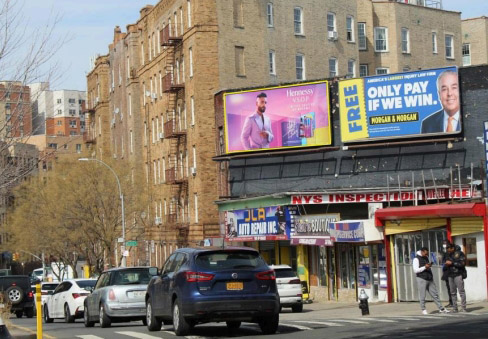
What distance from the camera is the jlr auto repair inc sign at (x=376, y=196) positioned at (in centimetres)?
3938

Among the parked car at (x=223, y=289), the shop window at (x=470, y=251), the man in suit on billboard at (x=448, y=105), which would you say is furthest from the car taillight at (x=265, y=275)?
the man in suit on billboard at (x=448, y=105)

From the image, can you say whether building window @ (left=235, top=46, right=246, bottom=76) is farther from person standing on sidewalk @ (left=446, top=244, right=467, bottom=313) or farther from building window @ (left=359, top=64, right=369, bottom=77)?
person standing on sidewalk @ (left=446, top=244, right=467, bottom=313)

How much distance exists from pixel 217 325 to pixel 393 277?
1497 centimetres

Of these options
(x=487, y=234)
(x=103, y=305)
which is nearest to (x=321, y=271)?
(x=487, y=234)

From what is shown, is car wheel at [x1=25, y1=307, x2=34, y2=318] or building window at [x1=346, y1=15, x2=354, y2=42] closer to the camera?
car wheel at [x1=25, y1=307, x2=34, y2=318]

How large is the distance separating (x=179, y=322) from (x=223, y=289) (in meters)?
1.26

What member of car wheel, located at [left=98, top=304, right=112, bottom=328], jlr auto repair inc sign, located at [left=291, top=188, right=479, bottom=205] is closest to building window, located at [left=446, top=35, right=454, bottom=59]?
jlr auto repair inc sign, located at [left=291, top=188, right=479, bottom=205]

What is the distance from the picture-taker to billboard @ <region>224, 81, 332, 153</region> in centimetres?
4512

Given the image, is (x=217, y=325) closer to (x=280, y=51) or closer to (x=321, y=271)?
(x=321, y=271)

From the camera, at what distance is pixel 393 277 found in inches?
1437

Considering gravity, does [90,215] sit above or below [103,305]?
above

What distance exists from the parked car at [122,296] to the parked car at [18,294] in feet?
39.2

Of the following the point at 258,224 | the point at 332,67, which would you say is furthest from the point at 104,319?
the point at 332,67

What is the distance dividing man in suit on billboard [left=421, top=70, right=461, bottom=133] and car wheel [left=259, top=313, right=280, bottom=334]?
75.1 ft
